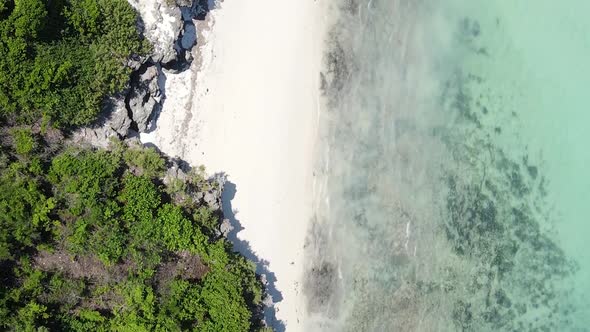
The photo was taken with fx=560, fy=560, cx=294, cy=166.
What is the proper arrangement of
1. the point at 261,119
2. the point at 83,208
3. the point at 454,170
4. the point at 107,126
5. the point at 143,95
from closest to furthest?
the point at 83,208, the point at 107,126, the point at 143,95, the point at 261,119, the point at 454,170

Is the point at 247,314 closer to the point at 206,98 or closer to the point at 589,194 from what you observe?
the point at 206,98

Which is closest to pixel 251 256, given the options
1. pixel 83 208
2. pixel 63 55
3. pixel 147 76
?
pixel 83 208

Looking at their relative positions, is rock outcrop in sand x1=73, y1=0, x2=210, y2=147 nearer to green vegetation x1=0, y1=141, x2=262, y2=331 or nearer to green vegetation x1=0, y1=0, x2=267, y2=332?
green vegetation x1=0, y1=0, x2=267, y2=332

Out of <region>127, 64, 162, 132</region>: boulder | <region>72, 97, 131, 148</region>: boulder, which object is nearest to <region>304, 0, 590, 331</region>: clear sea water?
<region>127, 64, 162, 132</region>: boulder

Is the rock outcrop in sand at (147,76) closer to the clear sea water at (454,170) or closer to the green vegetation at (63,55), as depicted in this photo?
the green vegetation at (63,55)

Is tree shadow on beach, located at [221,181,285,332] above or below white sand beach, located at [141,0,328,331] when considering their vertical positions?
below

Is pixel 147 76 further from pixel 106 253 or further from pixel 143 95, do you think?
pixel 106 253

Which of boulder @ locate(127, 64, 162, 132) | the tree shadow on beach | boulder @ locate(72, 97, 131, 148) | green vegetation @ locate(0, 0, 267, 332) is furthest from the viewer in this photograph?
the tree shadow on beach

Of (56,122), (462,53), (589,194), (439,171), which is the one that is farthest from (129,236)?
(589,194)
